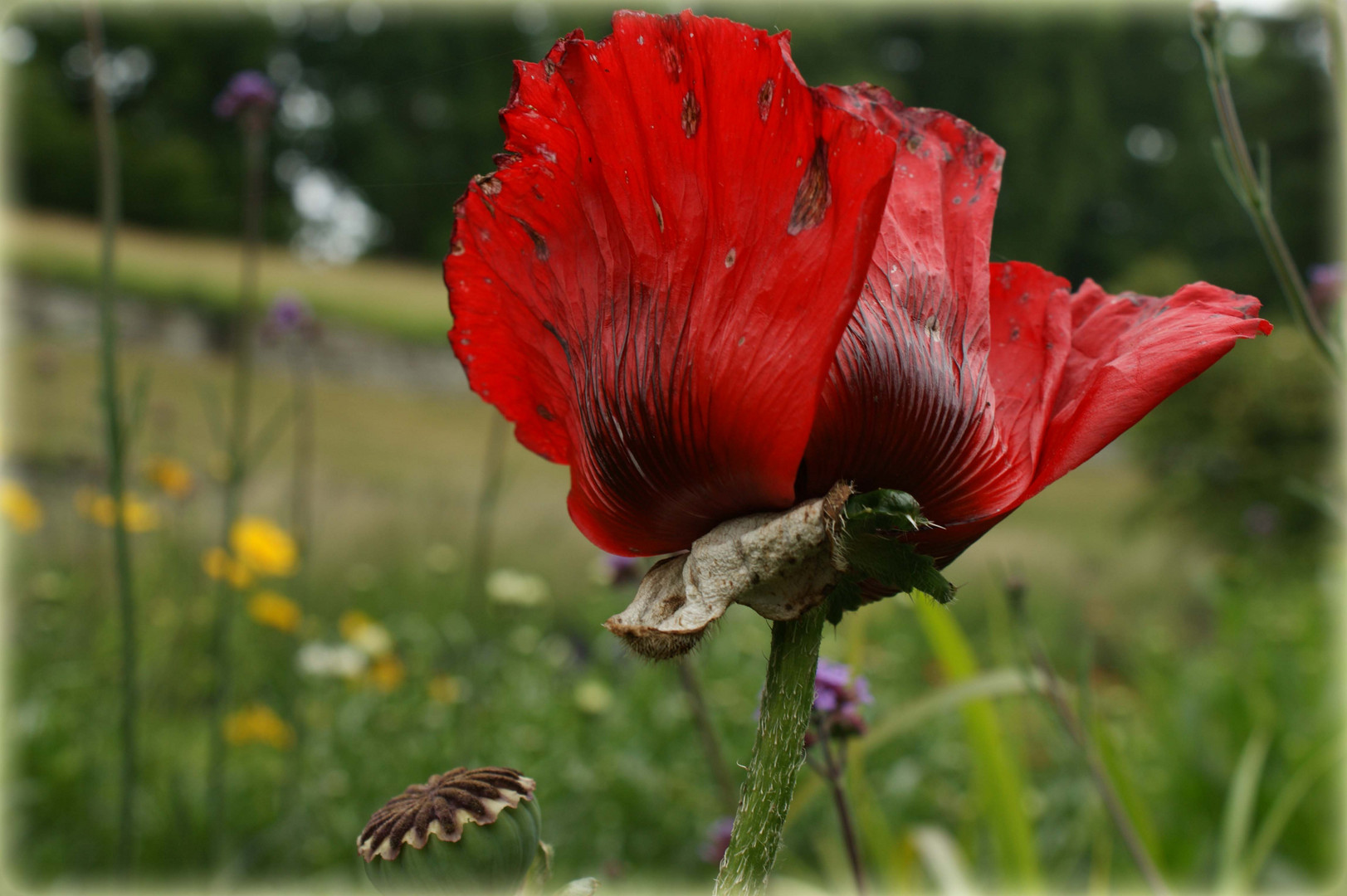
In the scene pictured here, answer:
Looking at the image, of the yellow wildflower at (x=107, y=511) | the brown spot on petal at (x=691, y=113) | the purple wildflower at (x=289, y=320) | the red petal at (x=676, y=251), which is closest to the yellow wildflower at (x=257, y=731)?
the yellow wildflower at (x=107, y=511)

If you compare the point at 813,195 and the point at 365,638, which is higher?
the point at 813,195

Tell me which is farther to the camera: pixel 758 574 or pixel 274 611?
pixel 274 611

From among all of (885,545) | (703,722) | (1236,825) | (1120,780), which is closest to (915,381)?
(885,545)

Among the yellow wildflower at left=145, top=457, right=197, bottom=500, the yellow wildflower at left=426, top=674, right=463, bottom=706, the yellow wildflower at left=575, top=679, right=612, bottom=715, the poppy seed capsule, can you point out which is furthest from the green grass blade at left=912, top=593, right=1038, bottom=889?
the yellow wildflower at left=145, top=457, right=197, bottom=500

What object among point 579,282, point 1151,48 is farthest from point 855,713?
point 1151,48

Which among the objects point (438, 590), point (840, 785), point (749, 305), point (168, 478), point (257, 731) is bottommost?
point (438, 590)

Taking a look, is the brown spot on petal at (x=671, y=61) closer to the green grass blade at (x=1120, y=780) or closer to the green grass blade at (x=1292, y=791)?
the green grass blade at (x=1120, y=780)

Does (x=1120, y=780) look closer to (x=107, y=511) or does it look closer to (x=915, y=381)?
(x=915, y=381)
